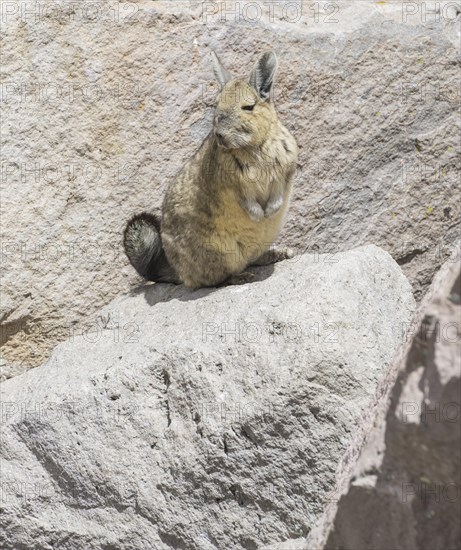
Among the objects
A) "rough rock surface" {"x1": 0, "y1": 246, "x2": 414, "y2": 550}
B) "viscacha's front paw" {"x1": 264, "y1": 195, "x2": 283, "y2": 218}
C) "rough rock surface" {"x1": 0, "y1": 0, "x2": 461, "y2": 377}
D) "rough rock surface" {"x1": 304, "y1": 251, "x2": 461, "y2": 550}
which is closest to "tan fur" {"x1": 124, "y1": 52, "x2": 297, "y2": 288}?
"viscacha's front paw" {"x1": 264, "y1": 195, "x2": 283, "y2": 218}

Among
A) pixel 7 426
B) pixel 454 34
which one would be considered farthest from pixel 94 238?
pixel 454 34

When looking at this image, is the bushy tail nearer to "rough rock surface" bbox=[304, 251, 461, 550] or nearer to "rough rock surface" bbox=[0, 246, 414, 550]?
"rough rock surface" bbox=[0, 246, 414, 550]

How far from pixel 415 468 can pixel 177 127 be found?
3.91 meters

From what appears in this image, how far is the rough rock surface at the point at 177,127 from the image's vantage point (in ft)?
19.3

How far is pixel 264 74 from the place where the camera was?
5.12 m

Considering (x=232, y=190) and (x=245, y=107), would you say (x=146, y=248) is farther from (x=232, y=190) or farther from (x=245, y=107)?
(x=245, y=107)

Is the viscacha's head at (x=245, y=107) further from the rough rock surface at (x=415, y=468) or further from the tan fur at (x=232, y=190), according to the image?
the rough rock surface at (x=415, y=468)

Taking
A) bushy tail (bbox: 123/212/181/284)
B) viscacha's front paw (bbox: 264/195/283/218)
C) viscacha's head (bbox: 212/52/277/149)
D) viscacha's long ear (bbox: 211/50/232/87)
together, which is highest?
viscacha's long ear (bbox: 211/50/232/87)

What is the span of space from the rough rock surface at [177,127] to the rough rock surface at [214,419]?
0.98m

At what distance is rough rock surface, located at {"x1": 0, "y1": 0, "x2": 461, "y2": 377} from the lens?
19.3ft

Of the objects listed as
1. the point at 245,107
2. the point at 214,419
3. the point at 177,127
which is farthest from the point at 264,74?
the point at 214,419

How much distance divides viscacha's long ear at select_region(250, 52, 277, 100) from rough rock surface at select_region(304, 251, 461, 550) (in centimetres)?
318

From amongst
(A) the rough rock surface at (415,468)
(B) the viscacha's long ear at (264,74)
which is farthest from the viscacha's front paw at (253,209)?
(A) the rough rock surface at (415,468)

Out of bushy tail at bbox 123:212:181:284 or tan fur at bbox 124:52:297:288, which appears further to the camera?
bushy tail at bbox 123:212:181:284
